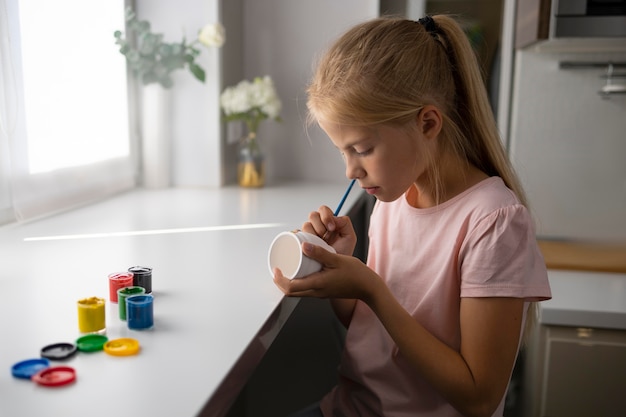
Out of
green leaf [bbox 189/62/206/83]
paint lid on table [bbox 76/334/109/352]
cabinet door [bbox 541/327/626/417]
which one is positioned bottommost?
cabinet door [bbox 541/327/626/417]

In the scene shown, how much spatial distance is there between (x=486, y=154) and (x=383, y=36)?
25cm

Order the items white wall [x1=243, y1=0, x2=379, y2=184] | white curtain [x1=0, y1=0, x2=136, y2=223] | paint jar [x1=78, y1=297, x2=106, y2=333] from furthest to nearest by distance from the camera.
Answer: white wall [x1=243, y1=0, x2=379, y2=184]
white curtain [x1=0, y1=0, x2=136, y2=223]
paint jar [x1=78, y1=297, x2=106, y2=333]

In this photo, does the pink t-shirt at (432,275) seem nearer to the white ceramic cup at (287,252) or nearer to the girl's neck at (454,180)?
the girl's neck at (454,180)

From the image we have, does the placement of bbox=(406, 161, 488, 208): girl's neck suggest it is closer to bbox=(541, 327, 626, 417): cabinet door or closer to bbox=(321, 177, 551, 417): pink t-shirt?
bbox=(321, 177, 551, 417): pink t-shirt

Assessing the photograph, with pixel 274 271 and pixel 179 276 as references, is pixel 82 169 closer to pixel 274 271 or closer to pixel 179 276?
pixel 179 276

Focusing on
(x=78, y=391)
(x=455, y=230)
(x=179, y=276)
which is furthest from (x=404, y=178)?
(x=78, y=391)

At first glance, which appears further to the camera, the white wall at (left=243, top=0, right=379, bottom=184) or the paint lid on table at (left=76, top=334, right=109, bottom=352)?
the white wall at (left=243, top=0, right=379, bottom=184)

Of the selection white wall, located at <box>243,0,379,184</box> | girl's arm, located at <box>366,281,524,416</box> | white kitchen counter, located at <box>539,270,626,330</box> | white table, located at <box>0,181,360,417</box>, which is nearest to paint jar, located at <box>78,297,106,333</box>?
white table, located at <box>0,181,360,417</box>

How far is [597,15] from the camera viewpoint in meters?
1.46

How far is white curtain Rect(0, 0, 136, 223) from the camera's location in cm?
128

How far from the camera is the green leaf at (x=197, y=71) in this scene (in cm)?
187

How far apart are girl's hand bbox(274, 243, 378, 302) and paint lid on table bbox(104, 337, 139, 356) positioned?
0.70 ft

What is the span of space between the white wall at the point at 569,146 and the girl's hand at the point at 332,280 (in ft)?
3.95

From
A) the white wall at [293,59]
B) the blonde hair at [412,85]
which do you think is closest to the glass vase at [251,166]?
the white wall at [293,59]
